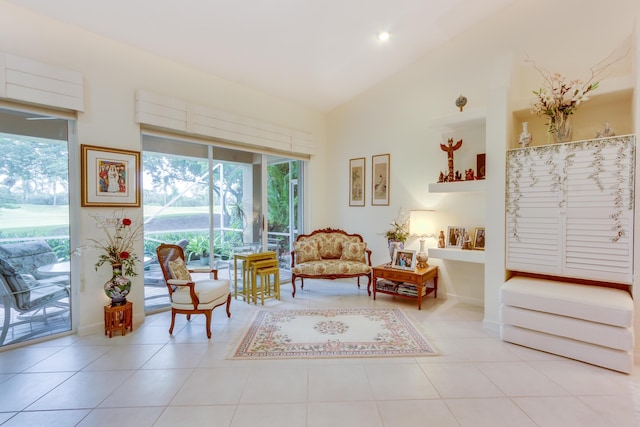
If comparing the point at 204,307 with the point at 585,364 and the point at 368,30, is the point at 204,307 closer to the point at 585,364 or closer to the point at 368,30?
the point at 585,364

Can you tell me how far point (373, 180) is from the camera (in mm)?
5484

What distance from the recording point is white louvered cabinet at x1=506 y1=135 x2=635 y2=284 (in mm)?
2844

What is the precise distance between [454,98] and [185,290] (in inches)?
175

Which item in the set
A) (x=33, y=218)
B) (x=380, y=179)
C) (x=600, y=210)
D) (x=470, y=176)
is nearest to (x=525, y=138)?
(x=470, y=176)

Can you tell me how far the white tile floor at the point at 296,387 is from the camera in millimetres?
2051

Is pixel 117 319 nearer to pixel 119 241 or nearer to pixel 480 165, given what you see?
pixel 119 241

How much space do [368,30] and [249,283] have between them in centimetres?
382

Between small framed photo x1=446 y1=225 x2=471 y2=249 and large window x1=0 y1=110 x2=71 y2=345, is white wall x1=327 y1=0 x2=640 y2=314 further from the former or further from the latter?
large window x1=0 y1=110 x2=71 y2=345

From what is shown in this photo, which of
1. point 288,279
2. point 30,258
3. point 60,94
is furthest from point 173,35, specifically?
point 288,279

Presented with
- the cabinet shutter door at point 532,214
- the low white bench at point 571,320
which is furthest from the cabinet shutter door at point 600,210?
the low white bench at point 571,320

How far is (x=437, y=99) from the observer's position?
186 inches

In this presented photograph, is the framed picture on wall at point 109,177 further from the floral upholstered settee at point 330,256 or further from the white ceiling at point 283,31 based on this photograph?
the floral upholstered settee at point 330,256

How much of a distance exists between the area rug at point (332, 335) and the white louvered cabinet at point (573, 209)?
1.48 metres

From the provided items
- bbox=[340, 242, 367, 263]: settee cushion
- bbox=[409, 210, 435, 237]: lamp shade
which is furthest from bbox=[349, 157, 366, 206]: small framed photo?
bbox=[409, 210, 435, 237]: lamp shade
